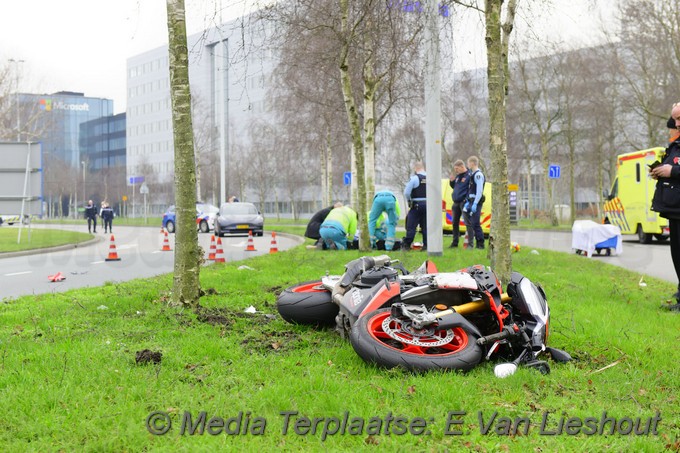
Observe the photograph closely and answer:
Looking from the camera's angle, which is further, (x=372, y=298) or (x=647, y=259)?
(x=647, y=259)

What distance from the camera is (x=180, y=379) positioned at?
4.22m

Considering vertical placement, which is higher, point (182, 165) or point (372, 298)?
point (182, 165)

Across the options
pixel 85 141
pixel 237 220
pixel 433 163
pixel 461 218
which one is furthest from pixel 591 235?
pixel 85 141

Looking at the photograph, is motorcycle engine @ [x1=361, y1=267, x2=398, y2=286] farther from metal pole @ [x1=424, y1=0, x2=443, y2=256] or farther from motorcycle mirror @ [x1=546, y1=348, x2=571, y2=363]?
metal pole @ [x1=424, y1=0, x2=443, y2=256]

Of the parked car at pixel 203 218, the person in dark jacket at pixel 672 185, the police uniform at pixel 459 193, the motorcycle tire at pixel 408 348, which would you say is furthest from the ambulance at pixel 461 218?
the motorcycle tire at pixel 408 348

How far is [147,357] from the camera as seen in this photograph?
4.59 metres

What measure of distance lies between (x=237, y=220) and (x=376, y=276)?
2417 centimetres

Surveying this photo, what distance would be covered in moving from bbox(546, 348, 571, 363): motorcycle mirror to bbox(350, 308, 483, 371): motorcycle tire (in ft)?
2.65

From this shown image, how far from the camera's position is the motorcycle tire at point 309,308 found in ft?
19.6

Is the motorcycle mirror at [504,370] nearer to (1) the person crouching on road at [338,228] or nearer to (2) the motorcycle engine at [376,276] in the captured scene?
(2) the motorcycle engine at [376,276]

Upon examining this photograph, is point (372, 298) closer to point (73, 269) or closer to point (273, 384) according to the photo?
point (273, 384)

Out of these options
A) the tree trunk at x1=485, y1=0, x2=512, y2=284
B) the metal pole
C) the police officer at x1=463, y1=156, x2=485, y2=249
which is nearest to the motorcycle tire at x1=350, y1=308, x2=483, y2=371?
the tree trunk at x1=485, y1=0, x2=512, y2=284

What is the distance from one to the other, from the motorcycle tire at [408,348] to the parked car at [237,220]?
24.5 m

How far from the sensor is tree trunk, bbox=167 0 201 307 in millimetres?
6945
